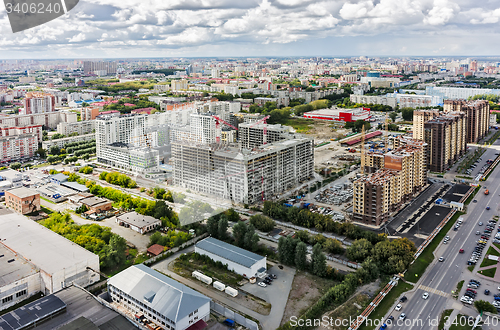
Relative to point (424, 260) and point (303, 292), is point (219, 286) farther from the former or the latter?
point (424, 260)

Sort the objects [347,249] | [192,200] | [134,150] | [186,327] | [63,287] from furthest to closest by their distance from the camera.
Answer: [134,150], [192,200], [347,249], [63,287], [186,327]

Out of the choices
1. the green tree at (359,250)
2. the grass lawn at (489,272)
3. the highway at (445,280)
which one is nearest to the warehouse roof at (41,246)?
the green tree at (359,250)

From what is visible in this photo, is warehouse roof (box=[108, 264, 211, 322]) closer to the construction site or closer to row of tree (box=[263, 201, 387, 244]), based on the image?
row of tree (box=[263, 201, 387, 244])

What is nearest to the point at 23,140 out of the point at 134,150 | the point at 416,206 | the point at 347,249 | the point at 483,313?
the point at 134,150

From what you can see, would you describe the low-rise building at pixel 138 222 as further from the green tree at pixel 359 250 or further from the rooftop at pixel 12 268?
the green tree at pixel 359 250

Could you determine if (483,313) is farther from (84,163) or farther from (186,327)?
(84,163)

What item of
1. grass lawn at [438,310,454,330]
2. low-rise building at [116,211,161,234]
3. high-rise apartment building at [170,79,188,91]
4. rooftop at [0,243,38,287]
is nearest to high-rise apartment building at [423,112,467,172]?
grass lawn at [438,310,454,330]
